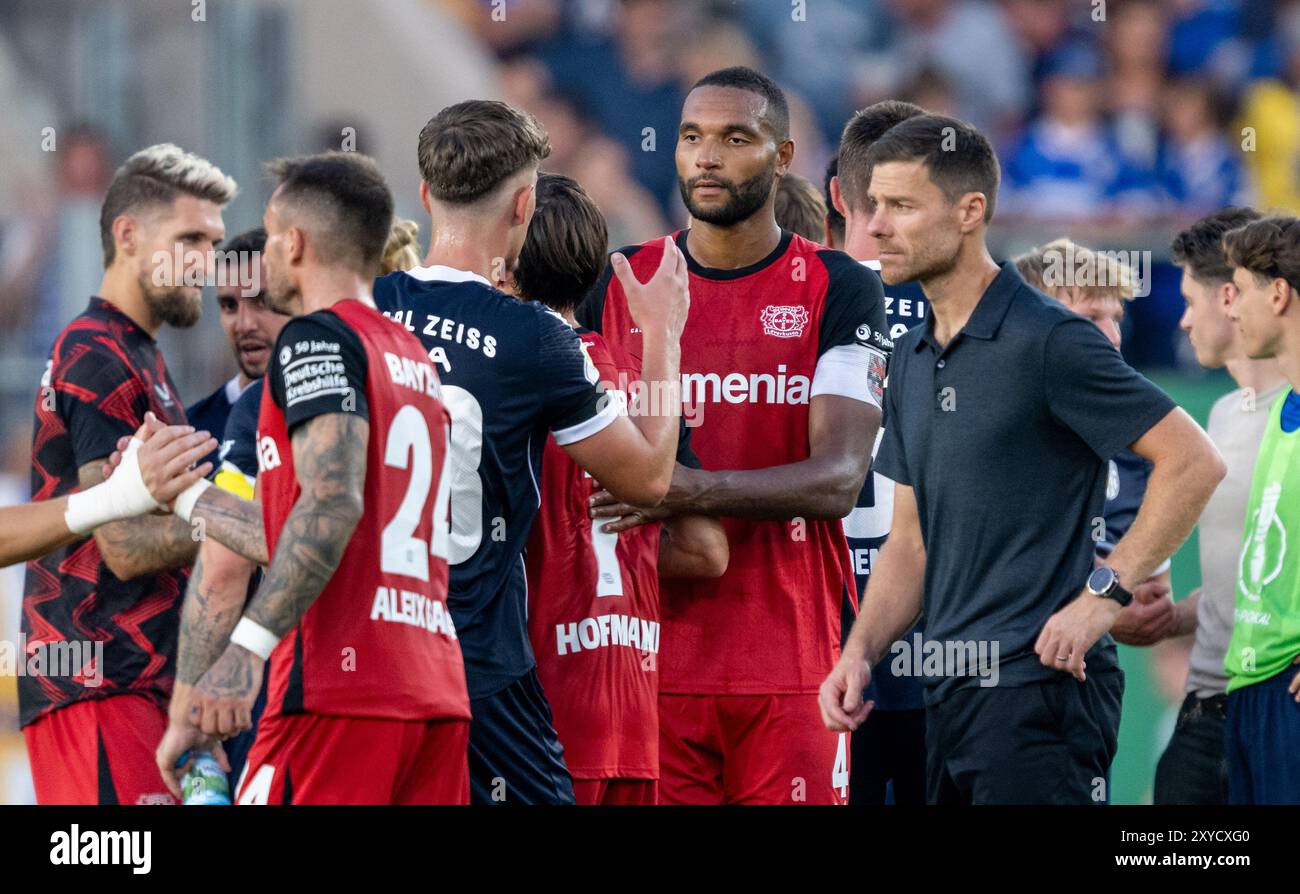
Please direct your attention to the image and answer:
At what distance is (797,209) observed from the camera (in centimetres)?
670

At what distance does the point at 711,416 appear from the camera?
5.49 meters

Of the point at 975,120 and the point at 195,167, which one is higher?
the point at 975,120

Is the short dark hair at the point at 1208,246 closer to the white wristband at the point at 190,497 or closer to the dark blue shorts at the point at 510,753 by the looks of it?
the dark blue shorts at the point at 510,753

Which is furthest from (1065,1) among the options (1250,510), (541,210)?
(541,210)

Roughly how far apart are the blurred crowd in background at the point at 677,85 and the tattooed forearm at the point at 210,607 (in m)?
7.32

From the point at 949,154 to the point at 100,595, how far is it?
2.90 metres

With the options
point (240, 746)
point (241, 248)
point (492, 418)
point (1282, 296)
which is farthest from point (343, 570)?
point (1282, 296)

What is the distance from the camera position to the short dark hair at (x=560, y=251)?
4977mm

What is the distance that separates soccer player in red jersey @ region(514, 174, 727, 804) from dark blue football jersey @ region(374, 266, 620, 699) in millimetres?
282

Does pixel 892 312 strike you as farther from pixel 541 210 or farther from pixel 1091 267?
pixel 541 210

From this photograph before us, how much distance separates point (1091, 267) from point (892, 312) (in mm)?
984

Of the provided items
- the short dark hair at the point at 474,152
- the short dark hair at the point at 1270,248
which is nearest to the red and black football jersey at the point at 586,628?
the short dark hair at the point at 474,152

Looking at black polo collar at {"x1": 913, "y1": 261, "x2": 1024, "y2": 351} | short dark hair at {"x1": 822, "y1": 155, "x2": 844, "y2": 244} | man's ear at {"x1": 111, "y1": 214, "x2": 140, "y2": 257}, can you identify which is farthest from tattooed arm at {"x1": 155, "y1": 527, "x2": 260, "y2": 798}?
short dark hair at {"x1": 822, "y1": 155, "x2": 844, "y2": 244}
